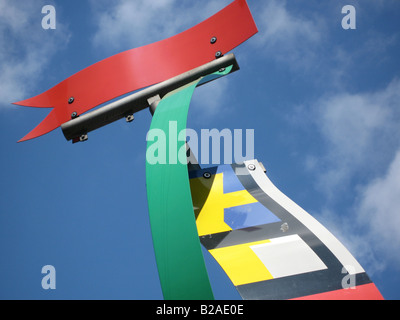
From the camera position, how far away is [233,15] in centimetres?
453

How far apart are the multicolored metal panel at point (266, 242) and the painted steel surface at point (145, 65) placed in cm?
109

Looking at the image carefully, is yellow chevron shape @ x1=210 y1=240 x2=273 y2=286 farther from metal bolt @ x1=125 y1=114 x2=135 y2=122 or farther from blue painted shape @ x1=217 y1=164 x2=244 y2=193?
metal bolt @ x1=125 y1=114 x2=135 y2=122

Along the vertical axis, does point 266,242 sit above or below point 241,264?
above

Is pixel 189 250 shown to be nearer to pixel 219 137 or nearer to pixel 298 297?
pixel 298 297

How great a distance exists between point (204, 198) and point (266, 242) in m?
0.68

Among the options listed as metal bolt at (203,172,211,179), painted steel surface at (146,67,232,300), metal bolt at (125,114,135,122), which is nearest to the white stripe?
metal bolt at (203,172,211,179)

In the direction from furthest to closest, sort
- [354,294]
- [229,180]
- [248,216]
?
[229,180]
[248,216]
[354,294]

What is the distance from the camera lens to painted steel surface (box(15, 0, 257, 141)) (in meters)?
4.48

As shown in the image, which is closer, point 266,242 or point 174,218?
point 174,218

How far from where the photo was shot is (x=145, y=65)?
460 centimetres

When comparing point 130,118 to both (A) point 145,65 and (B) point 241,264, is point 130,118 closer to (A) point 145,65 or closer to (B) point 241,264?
(A) point 145,65

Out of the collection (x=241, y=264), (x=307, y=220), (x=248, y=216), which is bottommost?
(x=241, y=264)

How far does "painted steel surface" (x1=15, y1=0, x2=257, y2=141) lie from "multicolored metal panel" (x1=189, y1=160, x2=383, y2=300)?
3.59 ft

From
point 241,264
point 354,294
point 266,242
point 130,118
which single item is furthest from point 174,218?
point 130,118
